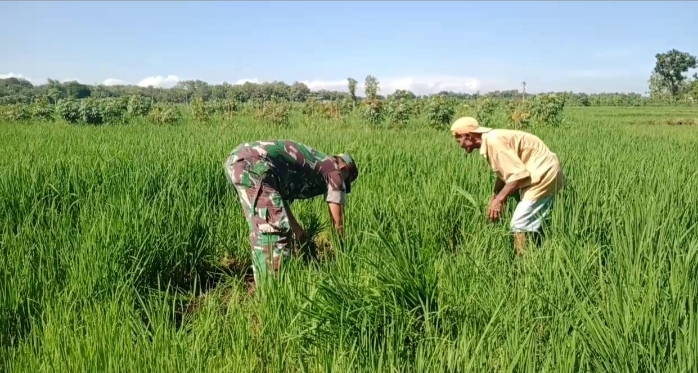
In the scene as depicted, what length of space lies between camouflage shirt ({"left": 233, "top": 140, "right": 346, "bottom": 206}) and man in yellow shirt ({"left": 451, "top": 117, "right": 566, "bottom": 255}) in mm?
986

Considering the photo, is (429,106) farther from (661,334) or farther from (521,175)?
(661,334)

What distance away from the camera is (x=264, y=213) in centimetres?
288

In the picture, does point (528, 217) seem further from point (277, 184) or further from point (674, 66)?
point (674, 66)

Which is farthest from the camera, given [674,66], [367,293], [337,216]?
[674,66]

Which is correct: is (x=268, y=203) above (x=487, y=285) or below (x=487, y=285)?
above

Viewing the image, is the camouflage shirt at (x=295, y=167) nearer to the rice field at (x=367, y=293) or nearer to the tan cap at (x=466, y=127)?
the rice field at (x=367, y=293)

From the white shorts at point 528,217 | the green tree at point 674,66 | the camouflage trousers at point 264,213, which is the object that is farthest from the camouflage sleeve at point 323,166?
the green tree at point 674,66

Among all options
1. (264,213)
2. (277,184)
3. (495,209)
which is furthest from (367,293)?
(495,209)

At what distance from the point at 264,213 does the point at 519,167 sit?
1.66 metres

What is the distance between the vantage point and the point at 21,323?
2.39 metres

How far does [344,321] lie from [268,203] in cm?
102

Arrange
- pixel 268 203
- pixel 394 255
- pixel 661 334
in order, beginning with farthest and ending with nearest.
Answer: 1. pixel 268 203
2. pixel 394 255
3. pixel 661 334

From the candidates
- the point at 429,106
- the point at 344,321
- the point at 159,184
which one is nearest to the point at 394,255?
the point at 344,321

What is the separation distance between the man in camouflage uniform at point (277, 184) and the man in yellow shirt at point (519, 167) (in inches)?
38.6
